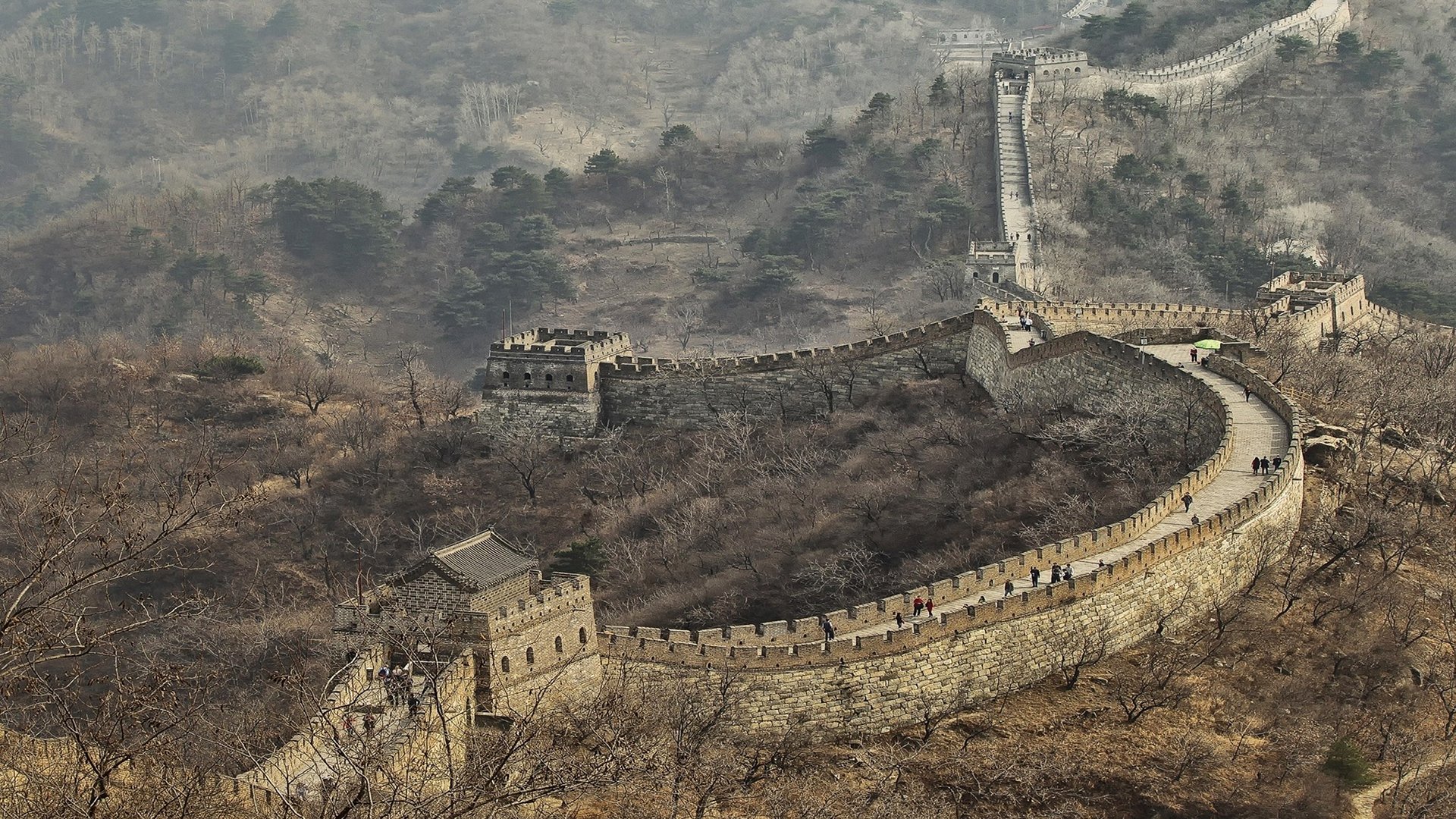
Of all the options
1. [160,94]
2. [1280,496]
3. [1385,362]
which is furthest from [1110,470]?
[160,94]

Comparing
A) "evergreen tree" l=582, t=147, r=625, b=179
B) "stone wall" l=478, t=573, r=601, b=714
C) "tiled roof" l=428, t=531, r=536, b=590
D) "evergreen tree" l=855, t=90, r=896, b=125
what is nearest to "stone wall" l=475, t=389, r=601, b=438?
"tiled roof" l=428, t=531, r=536, b=590

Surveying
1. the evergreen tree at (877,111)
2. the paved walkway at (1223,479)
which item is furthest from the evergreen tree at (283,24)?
the paved walkway at (1223,479)

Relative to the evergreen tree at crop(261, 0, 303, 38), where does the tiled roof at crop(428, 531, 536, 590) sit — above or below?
above

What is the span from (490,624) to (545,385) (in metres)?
29.9

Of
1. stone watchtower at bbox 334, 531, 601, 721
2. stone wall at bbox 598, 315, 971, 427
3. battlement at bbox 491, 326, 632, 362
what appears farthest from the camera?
battlement at bbox 491, 326, 632, 362

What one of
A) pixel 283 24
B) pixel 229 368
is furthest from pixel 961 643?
pixel 283 24

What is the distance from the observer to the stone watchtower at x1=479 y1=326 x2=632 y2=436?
196 ft

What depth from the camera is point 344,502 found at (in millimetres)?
59156

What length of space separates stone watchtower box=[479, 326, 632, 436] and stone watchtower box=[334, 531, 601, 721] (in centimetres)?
2595

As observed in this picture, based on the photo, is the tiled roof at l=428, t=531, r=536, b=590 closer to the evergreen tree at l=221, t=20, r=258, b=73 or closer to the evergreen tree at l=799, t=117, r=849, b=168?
the evergreen tree at l=799, t=117, r=849, b=168

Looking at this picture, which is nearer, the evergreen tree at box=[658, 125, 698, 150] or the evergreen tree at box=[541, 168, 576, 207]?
the evergreen tree at box=[541, 168, 576, 207]

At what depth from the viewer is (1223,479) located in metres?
40.6

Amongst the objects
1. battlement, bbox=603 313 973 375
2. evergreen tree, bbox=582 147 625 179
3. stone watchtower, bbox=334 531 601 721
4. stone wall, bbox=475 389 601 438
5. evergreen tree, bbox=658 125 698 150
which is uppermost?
stone watchtower, bbox=334 531 601 721

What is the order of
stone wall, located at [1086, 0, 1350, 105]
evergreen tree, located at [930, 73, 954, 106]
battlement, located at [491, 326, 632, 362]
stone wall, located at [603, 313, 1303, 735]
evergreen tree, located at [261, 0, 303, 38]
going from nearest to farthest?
Result: stone wall, located at [603, 313, 1303, 735] → battlement, located at [491, 326, 632, 362] → stone wall, located at [1086, 0, 1350, 105] → evergreen tree, located at [930, 73, 954, 106] → evergreen tree, located at [261, 0, 303, 38]
